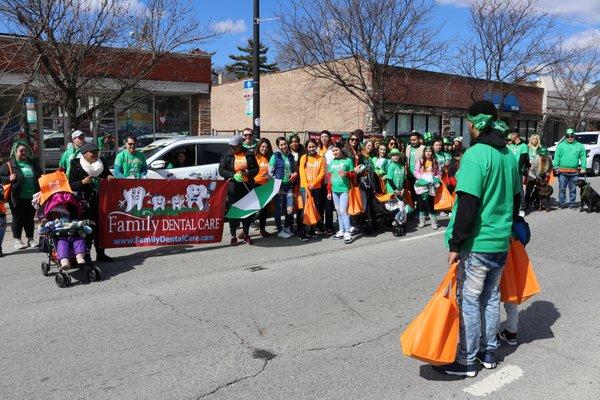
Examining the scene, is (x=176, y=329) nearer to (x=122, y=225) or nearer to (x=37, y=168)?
(x=122, y=225)

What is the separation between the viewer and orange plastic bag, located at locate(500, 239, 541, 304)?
4105 millimetres

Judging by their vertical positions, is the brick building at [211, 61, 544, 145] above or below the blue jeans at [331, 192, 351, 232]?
above

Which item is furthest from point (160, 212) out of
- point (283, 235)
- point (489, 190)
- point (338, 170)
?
point (489, 190)

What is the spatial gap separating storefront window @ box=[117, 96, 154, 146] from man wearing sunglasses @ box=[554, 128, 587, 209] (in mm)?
13678

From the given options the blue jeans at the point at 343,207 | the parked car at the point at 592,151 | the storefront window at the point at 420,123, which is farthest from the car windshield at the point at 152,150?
the storefront window at the point at 420,123

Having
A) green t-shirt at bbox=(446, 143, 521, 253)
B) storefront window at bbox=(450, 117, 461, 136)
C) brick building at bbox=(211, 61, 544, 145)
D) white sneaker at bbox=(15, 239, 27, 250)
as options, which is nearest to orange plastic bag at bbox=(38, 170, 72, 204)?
white sneaker at bbox=(15, 239, 27, 250)

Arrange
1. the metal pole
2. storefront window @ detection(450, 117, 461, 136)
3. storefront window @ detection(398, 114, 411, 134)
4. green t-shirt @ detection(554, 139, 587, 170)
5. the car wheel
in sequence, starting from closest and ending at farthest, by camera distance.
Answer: green t-shirt @ detection(554, 139, 587, 170) < the metal pole < the car wheel < storefront window @ detection(398, 114, 411, 134) < storefront window @ detection(450, 117, 461, 136)

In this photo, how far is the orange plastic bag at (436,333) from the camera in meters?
3.58

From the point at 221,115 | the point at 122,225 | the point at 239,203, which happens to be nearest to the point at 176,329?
the point at 122,225

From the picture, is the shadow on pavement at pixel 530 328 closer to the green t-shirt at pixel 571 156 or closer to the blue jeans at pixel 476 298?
the blue jeans at pixel 476 298

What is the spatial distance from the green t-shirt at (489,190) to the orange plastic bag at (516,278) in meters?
0.44

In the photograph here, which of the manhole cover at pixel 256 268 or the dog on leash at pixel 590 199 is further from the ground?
the dog on leash at pixel 590 199

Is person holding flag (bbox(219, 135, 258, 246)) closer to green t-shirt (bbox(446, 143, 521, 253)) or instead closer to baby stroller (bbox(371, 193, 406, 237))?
baby stroller (bbox(371, 193, 406, 237))

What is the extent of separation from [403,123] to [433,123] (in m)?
2.56
